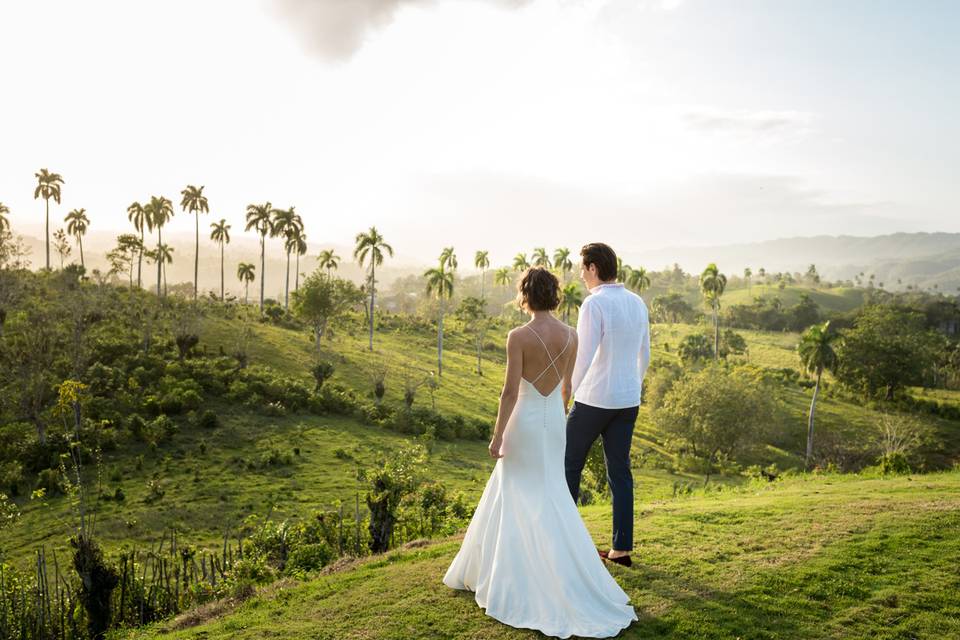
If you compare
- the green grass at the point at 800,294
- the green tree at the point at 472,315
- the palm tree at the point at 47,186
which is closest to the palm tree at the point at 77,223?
the palm tree at the point at 47,186

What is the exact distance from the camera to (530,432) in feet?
19.0

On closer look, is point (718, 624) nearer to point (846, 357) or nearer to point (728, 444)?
point (728, 444)

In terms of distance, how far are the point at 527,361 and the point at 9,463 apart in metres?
28.2

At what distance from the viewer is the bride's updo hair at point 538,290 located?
561 cm

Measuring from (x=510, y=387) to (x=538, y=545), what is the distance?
4.87 feet

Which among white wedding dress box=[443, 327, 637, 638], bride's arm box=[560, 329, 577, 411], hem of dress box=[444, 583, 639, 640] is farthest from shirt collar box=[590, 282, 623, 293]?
hem of dress box=[444, 583, 639, 640]

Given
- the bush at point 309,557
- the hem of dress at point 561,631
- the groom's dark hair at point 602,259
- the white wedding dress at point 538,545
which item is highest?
the groom's dark hair at point 602,259

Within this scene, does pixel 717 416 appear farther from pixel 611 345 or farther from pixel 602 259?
pixel 602 259

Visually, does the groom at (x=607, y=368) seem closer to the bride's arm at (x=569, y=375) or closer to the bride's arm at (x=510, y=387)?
the bride's arm at (x=569, y=375)

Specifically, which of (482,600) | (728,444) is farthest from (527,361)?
(728,444)

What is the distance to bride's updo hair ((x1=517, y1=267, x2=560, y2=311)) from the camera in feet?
18.4

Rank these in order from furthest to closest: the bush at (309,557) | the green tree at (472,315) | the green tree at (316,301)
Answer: the green tree at (472,315)
the green tree at (316,301)
the bush at (309,557)

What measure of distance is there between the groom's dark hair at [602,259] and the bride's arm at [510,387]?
127cm

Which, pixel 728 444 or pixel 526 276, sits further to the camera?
pixel 728 444
